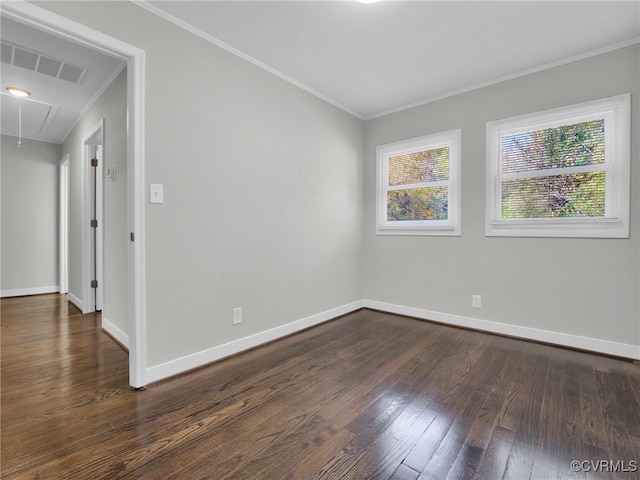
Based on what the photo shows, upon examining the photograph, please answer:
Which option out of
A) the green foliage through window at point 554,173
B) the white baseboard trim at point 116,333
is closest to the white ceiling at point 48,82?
the white baseboard trim at point 116,333

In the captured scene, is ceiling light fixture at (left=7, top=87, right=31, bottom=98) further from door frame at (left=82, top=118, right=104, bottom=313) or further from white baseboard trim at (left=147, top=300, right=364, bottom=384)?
white baseboard trim at (left=147, top=300, right=364, bottom=384)

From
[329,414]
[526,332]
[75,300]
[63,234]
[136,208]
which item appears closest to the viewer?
[329,414]

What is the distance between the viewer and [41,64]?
8.70 ft

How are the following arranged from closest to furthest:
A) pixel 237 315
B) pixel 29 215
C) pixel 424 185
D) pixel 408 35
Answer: pixel 408 35 → pixel 237 315 → pixel 424 185 → pixel 29 215

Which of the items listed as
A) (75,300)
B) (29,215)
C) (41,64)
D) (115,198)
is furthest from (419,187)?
(29,215)

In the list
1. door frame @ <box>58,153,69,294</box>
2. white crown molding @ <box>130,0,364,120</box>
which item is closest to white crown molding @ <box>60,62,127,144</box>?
white crown molding @ <box>130,0,364,120</box>

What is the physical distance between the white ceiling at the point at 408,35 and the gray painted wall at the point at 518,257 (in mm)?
230

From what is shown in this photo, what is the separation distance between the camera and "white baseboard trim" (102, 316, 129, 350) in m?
2.65

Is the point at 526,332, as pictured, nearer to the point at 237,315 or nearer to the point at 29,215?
the point at 237,315

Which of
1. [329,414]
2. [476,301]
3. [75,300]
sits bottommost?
[329,414]

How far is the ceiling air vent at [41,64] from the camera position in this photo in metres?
2.45

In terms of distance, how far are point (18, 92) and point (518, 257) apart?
5.48 meters

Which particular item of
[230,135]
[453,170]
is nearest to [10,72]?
[230,135]

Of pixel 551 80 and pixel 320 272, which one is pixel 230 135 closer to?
pixel 320 272
